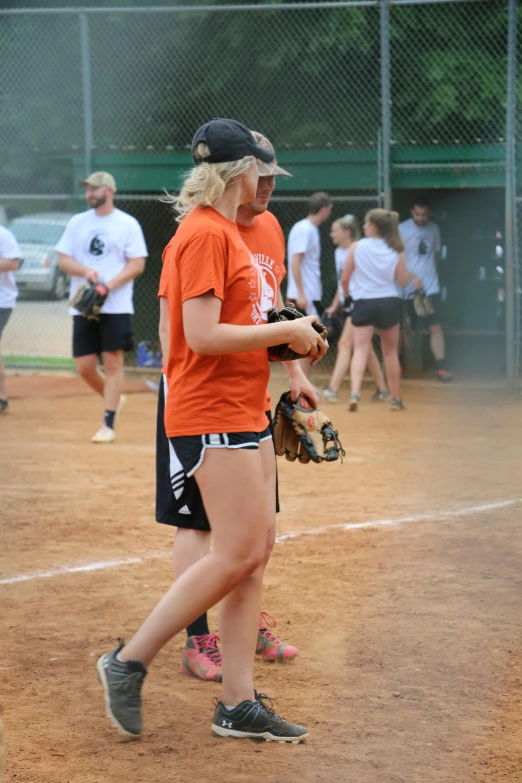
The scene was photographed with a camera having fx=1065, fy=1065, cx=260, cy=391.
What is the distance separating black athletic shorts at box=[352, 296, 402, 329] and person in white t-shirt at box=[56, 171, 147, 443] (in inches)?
100

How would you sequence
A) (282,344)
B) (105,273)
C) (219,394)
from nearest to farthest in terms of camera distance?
(219,394), (282,344), (105,273)

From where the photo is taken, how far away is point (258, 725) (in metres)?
3.43

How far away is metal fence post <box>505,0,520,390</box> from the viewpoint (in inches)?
414

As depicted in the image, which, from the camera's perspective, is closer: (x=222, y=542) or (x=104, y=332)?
(x=222, y=542)

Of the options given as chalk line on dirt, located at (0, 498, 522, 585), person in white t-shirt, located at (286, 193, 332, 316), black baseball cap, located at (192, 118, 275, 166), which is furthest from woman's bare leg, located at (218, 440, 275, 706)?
person in white t-shirt, located at (286, 193, 332, 316)

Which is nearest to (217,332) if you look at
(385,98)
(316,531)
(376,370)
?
(316,531)

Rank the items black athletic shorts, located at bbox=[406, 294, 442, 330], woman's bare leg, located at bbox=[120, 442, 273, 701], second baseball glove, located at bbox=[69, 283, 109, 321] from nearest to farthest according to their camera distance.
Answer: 1. woman's bare leg, located at bbox=[120, 442, 273, 701]
2. second baseball glove, located at bbox=[69, 283, 109, 321]
3. black athletic shorts, located at bbox=[406, 294, 442, 330]

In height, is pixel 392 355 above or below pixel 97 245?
below

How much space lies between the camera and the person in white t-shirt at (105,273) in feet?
28.1

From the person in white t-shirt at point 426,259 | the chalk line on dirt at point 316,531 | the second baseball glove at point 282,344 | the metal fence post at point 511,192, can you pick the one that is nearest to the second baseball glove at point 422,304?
the person in white t-shirt at point 426,259

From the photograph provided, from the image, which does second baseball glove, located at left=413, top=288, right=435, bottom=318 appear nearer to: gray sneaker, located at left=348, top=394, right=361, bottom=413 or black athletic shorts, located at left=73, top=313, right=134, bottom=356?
gray sneaker, located at left=348, top=394, right=361, bottom=413

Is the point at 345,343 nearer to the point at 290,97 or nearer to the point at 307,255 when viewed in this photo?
the point at 307,255

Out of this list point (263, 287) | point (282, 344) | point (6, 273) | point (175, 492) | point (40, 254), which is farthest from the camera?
point (40, 254)

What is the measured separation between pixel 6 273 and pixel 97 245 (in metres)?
1.61
